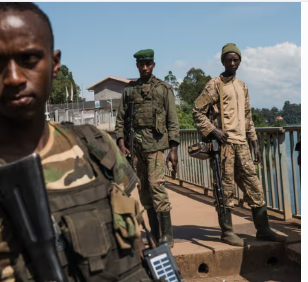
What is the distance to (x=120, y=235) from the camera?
1.50 metres

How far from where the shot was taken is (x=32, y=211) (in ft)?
4.36

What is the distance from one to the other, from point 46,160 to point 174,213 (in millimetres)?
5175

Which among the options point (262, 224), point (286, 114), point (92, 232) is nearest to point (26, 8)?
point (92, 232)

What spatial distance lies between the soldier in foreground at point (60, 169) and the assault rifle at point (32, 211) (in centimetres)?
4

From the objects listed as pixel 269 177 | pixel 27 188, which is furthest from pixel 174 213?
pixel 27 188

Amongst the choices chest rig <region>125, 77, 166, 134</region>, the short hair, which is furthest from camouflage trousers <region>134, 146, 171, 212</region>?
the short hair

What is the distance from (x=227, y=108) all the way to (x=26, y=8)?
3490 millimetres

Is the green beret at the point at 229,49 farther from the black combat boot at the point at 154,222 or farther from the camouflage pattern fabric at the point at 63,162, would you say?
the camouflage pattern fabric at the point at 63,162

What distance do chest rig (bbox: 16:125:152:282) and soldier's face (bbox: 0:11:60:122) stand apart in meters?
0.30

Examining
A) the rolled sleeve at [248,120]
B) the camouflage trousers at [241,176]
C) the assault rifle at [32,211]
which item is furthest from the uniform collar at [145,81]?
the assault rifle at [32,211]

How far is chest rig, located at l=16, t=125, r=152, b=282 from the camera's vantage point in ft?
4.64

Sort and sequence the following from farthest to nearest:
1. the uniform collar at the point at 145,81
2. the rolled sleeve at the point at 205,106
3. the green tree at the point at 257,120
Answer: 1. the green tree at the point at 257,120
2. the uniform collar at the point at 145,81
3. the rolled sleeve at the point at 205,106

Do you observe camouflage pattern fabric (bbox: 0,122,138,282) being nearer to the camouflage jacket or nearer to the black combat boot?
the camouflage jacket

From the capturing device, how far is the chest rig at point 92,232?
141 centimetres
